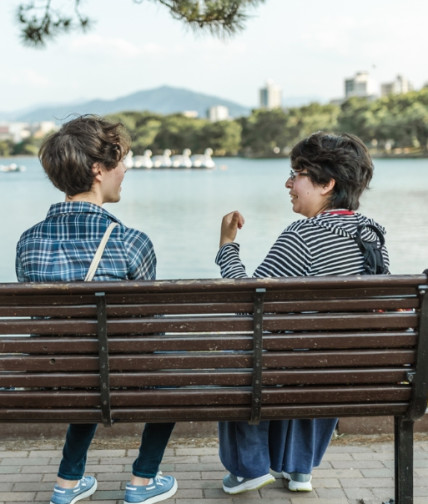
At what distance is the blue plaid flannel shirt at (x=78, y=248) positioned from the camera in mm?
2562

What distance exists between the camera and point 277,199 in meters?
51.2

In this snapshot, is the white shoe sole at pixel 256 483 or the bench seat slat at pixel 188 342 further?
the white shoe sole at pixel 256 483

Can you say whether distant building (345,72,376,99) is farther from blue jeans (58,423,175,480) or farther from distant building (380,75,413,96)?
blue jeans (58,423,175,480)

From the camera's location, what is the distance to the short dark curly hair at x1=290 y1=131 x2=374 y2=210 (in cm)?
278

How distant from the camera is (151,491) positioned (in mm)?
2885

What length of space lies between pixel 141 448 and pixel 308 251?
36.0 inches

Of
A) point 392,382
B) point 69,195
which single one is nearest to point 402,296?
point 392,382

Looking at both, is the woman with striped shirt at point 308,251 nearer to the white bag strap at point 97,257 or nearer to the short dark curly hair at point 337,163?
the short dark curly hair at point 337,163

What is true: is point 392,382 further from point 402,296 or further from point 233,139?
point 233,139

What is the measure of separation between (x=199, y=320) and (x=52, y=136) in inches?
31.5

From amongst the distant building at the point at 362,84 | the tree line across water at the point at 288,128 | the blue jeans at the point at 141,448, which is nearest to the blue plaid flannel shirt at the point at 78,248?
the blue jeans at the point at 141,448

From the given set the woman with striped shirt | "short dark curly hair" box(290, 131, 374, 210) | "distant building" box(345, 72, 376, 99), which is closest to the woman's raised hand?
the woman with striped shirt

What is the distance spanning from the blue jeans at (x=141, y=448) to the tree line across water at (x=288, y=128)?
7308cm

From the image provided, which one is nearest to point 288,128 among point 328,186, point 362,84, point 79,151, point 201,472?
point 362,84
